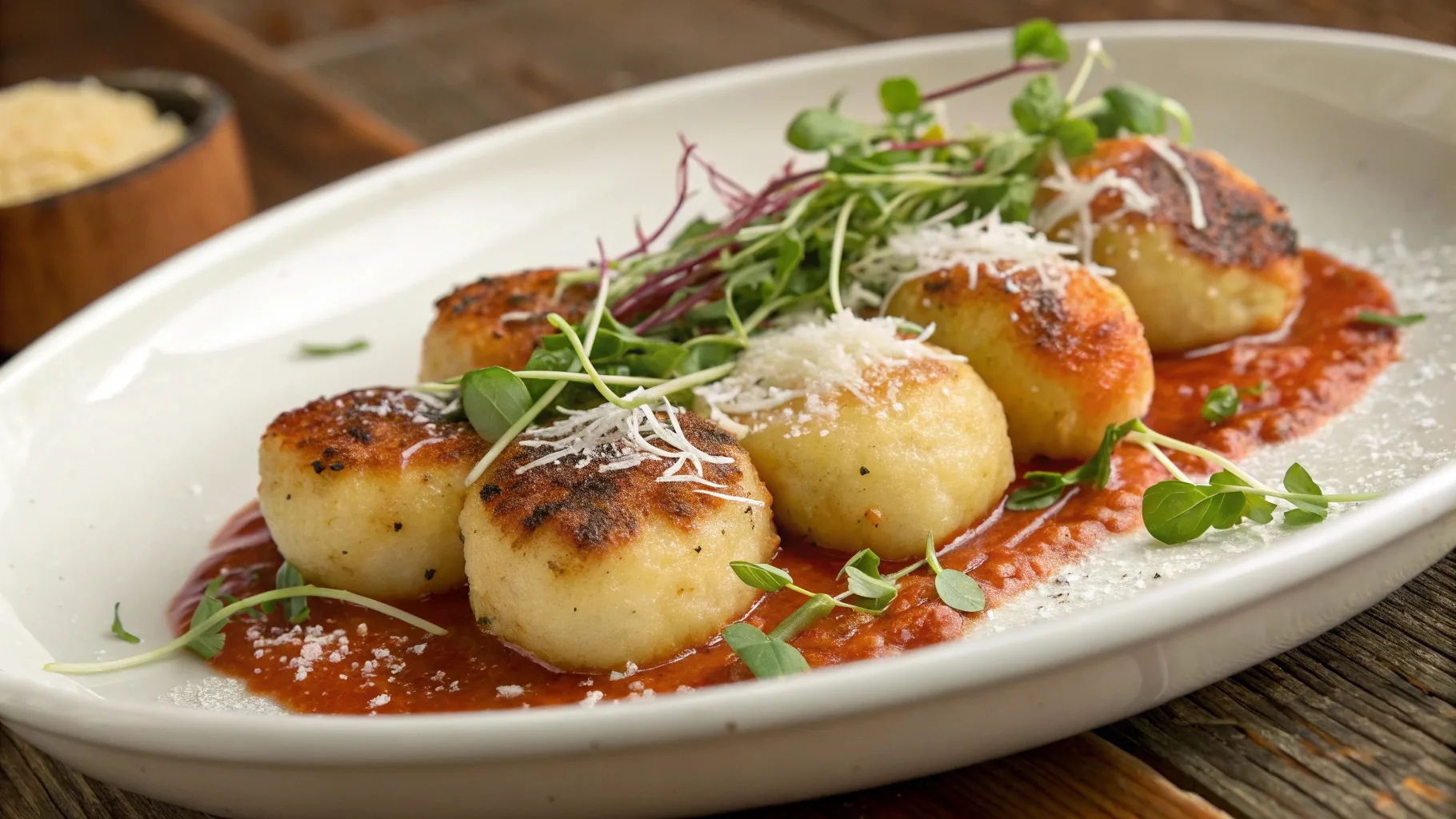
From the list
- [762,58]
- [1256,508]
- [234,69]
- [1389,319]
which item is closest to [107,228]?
[234,69]

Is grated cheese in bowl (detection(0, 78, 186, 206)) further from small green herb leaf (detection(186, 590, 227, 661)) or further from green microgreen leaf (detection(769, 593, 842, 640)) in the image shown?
green microgreen leaf (detection(769, 593, 842, 640))

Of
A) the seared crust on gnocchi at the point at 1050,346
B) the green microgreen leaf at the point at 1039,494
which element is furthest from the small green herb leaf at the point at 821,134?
the green microgreen leaf at the point at 1039,494

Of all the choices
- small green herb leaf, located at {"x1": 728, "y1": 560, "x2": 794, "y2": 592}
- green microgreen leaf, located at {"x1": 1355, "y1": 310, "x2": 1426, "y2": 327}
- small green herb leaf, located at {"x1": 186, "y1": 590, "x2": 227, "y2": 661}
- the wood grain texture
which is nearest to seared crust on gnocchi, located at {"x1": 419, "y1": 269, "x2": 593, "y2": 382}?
small green herb leaf, located at {"x1": 186, "y1": 590, "x2": 227, "y2": 661}

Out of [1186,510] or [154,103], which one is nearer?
[1186,510]

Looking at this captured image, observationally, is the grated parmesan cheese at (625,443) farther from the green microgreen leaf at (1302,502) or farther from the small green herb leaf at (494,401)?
the green microgreen leaf at (1302,502)

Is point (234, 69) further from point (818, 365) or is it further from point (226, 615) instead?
point (818, 365)

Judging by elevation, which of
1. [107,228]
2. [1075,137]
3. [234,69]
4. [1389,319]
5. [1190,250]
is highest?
[1075,137]
